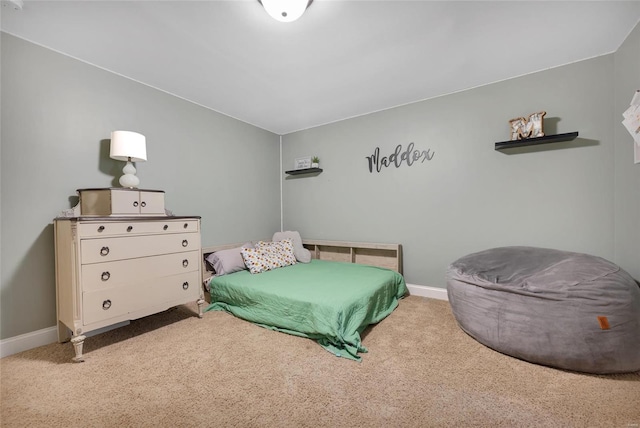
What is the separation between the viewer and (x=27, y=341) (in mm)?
1847

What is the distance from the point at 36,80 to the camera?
1915 mm

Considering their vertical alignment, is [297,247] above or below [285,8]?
below

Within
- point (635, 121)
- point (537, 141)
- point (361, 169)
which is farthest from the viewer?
point (361, 169)

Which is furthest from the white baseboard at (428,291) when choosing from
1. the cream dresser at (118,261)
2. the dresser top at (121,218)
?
the dresser top at (121,218)

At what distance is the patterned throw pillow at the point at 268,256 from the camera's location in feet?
9.18

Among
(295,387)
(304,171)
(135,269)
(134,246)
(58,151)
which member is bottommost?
(295,387)

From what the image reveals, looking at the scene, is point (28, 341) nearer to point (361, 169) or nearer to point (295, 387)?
point (295, 387)

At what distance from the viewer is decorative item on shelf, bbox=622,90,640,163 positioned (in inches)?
69.7

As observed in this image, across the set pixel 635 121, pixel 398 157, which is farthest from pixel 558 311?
pixel 398 157

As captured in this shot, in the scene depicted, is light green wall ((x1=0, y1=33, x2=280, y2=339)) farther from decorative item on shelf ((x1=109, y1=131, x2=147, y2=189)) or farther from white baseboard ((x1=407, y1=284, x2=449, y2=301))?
white baseboard ((x1=407, y1=284, x2=449, y2=301))

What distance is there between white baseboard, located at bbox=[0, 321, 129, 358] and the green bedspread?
117cm

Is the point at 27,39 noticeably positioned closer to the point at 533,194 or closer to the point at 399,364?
the point at 399,364

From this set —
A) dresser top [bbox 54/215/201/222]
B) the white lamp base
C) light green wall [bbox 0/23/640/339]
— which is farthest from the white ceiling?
dresser top [bbox 54/215/201/222]

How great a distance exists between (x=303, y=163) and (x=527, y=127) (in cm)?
269
